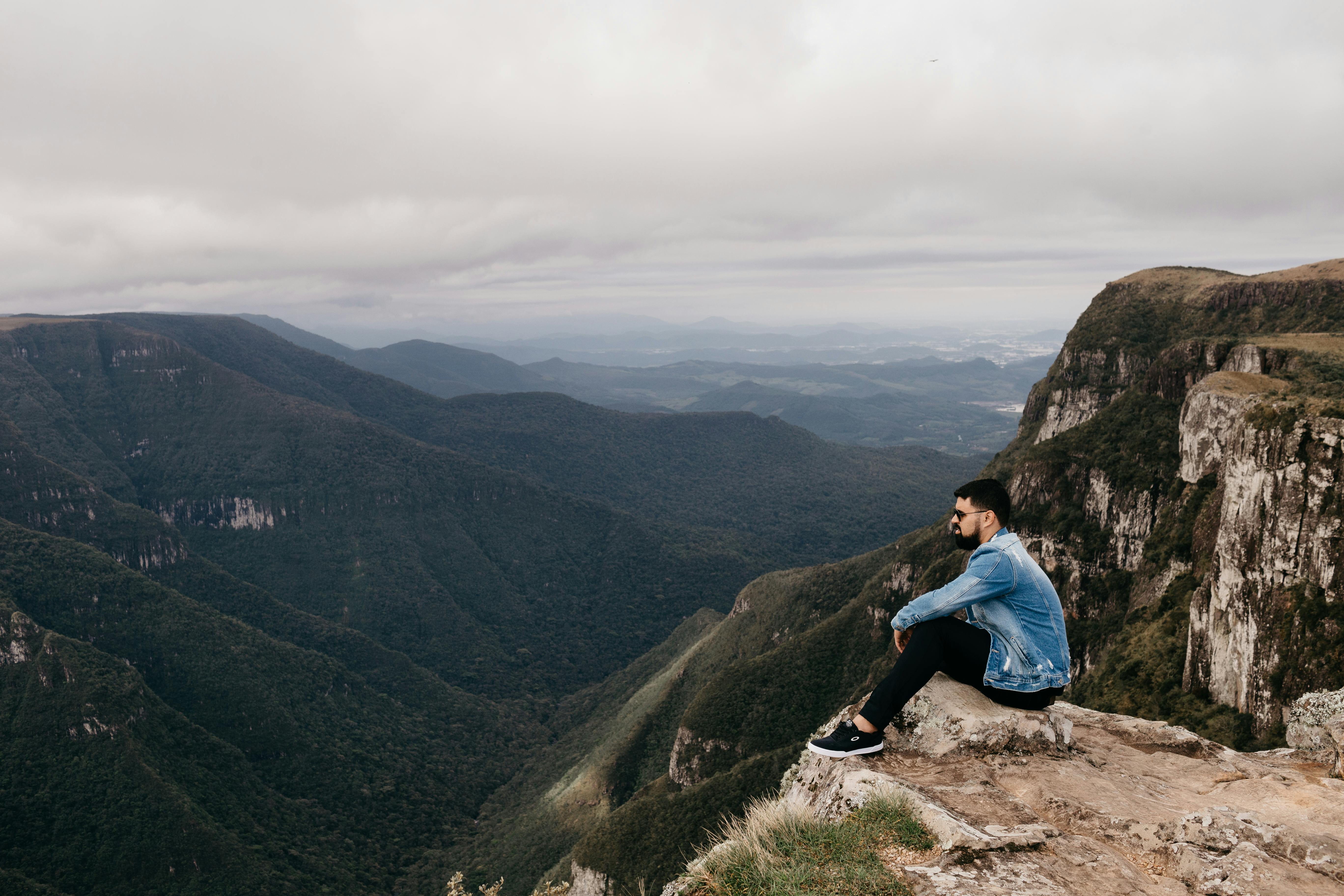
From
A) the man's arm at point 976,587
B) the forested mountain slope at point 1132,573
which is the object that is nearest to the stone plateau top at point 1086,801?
the man's arm at point 976,587

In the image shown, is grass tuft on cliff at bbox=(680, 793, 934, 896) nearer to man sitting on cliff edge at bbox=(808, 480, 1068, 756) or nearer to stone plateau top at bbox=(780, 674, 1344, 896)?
stone plateau top at bbox=(780, 674, 1344, 896)

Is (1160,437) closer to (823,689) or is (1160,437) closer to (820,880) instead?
(823,689)

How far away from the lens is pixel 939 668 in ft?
36.1

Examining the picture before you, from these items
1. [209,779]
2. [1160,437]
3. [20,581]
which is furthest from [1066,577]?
[20,581]

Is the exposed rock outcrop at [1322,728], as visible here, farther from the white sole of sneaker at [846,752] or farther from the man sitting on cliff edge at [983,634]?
the white sole of sneaker at [846,752]

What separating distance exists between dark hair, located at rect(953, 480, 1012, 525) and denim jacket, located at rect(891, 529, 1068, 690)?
0.32 meters

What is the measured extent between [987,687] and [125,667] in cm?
16392

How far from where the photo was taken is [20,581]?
15075 cm

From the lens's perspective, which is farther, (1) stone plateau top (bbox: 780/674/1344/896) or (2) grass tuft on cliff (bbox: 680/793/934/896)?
(1) stone plateau top (bbox: 780/674/1344/896)

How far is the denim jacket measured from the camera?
10.2m

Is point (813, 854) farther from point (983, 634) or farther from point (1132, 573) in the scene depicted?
point (1132, 573)

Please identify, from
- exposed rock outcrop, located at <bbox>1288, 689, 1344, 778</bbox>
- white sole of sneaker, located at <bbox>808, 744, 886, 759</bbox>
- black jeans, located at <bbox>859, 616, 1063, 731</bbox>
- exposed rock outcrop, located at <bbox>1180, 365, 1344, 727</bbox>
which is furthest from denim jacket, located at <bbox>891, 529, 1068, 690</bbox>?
exposed rock outcrop, located at <bbox>1180, 365, 1344, 727</bbox>

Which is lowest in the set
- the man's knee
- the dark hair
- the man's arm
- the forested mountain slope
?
the forested mountain slope

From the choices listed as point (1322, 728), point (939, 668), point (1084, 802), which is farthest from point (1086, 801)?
point (1322, 728)
